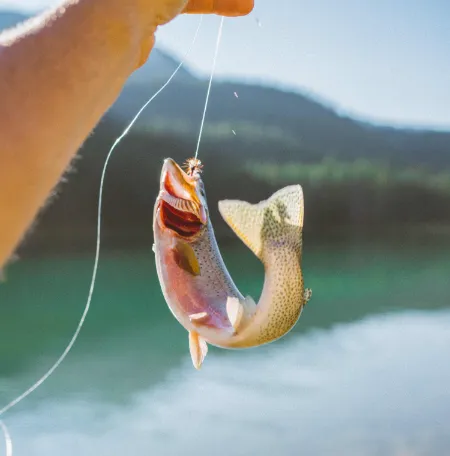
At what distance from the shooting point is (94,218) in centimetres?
718

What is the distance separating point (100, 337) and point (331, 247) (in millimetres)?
4686

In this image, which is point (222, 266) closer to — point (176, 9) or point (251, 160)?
point (176, 9)

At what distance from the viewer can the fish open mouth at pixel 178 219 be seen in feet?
2.07

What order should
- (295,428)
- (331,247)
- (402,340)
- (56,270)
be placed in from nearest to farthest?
1. (295,428)
2. (402,340)
3. (56,270)
4. (331,247)

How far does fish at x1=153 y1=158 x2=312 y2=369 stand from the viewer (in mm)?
530

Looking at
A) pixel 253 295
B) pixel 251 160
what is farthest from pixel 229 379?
pixel 251 160

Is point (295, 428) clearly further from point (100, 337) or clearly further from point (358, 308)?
point (358, 308)

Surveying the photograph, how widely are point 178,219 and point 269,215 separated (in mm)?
130

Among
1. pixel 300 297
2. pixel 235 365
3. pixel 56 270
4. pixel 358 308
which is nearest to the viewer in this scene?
pixel 300 297

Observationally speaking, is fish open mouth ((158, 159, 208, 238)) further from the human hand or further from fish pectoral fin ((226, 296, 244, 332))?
the human hand

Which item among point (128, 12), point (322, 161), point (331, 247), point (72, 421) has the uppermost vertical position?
point (128, 12)

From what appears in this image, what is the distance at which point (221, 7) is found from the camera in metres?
0.37

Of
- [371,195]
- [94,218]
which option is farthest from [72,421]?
[371,195]

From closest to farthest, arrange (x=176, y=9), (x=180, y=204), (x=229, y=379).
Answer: (x=176, y=9)
(x=180, y=204)
(x=229, y=379)
